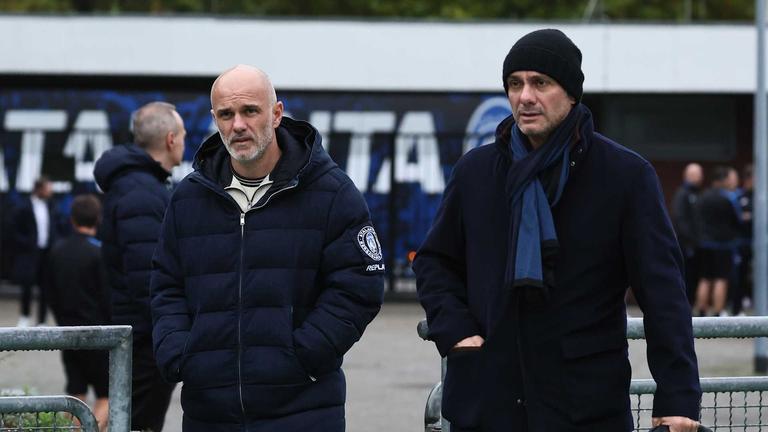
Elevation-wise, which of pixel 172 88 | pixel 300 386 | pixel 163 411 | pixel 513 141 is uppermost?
pixel 172 88

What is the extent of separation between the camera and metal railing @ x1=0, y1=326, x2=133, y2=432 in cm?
447

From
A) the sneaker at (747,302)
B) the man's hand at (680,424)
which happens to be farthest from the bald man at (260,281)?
the sneaker at (747,302)

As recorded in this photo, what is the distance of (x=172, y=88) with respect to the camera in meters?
20.6

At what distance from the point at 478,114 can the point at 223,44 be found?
136 inches

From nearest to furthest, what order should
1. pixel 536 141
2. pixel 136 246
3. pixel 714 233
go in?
pixel 536 141, pixel 136 246, pixel 714 233

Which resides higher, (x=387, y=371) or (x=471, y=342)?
(x=471, y=342)

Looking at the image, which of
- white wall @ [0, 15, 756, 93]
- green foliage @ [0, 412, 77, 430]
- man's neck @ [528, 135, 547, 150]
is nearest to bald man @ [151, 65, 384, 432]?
green foliage @ [0, 412, 77, 430]

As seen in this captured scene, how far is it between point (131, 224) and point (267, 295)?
7.37ft

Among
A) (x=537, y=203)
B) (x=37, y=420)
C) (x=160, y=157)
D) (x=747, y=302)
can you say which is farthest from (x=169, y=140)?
(x=747, y=302)

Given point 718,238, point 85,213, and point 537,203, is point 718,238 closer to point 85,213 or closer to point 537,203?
point 85,213

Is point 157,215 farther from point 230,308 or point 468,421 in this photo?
point 468,421

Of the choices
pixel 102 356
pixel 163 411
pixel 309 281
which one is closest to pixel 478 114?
pixel 102 356

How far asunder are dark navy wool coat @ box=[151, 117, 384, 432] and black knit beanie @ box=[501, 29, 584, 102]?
0.76 m

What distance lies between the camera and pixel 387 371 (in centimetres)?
1266
